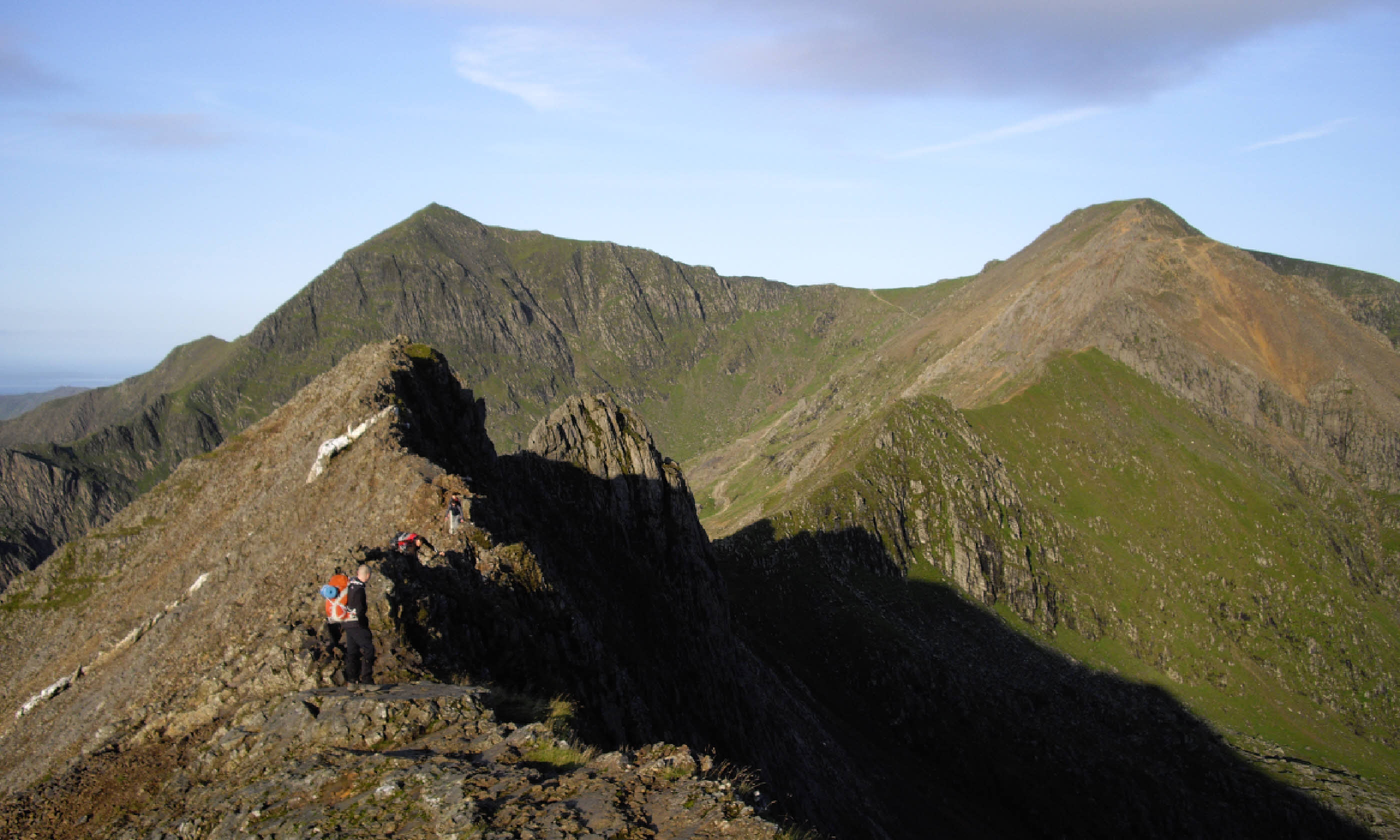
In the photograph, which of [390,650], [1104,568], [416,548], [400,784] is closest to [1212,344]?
[1104,568]

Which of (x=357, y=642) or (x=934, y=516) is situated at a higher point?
(x=357, y=642)

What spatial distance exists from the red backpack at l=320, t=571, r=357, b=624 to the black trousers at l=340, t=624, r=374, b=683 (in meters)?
0.20

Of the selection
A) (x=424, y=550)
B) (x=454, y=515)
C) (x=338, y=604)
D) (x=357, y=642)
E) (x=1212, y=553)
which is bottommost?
(x=1212, y=553)

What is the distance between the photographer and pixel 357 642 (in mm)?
16750

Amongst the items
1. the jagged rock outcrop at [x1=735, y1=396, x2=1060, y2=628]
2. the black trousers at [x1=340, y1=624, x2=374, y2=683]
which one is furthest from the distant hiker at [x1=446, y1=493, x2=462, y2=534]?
the jagged rock outcrop at [x1=735, y1=396, x2=1060, y2=628]

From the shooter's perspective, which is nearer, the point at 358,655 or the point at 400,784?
the point at 400,784

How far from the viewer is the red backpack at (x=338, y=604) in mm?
16812

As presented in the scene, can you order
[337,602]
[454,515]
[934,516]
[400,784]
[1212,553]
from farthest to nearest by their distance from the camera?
[1212,553] → [934,516] → [454,515] → [337,602] → [400,784]

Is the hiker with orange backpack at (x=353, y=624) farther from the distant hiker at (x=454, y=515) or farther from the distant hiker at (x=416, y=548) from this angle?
the distant hiker at (x=454, y=515)

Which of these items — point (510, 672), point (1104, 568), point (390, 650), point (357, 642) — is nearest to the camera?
point (357, 642)

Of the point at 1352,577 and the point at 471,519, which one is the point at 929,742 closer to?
the point at 471,519

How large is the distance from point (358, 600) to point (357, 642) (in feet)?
2.88

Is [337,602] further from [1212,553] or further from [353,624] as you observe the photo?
[1212,553]

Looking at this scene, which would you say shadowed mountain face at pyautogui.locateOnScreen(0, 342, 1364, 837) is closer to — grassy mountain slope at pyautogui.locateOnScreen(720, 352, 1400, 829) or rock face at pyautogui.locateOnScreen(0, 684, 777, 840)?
rock face at pyautogui.locateOnScreen(0, 684, 777, 840)
